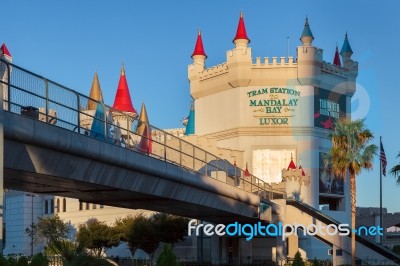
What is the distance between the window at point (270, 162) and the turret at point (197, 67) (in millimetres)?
14312

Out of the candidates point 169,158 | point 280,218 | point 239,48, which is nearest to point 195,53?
point 239,48

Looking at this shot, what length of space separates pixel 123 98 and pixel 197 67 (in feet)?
40.0

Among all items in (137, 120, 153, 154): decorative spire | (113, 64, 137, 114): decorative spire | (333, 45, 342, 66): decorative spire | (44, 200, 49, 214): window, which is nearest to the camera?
(137, 120, 153, 154): decorative spire

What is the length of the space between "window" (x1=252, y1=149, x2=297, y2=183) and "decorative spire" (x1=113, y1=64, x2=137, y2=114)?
831 inches

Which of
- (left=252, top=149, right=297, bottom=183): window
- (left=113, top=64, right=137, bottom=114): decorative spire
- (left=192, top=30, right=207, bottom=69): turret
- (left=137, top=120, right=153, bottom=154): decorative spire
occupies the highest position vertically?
(left=192, top=30, right=207, bottom=69): turret

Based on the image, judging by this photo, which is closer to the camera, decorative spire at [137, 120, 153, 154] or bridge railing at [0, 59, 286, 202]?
bridge railing at [0, 59, 286, 202]

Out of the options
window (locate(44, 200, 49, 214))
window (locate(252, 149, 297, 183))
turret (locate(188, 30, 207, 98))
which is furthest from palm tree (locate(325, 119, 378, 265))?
window (locate(44, 200, 49, 214))

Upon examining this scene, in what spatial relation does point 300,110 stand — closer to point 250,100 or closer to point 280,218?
point 250,100

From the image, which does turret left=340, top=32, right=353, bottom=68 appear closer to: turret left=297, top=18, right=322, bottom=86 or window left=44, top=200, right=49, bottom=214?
turret left=297, top=18, right=322, bottom=86

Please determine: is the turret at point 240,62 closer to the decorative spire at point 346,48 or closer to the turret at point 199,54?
the turret at point 199,54

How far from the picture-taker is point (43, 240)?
320 feet

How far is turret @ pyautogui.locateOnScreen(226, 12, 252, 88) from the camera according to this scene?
279 feet

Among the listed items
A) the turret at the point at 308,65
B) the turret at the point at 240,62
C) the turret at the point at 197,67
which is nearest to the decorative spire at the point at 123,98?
the turret at the point at 197,67

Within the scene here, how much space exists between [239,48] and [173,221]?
28.0 m
